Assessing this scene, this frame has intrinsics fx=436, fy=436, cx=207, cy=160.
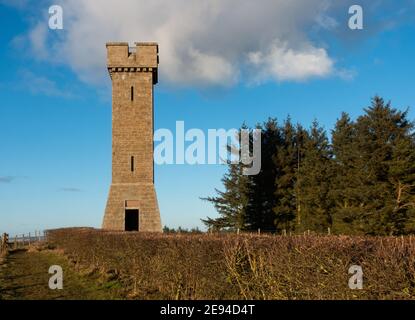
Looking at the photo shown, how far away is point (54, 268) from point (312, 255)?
15561mm

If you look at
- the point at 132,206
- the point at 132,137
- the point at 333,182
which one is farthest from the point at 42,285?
the point at 333,182

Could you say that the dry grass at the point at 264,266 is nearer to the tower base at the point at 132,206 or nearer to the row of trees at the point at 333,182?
the tower base at the point at 132,206

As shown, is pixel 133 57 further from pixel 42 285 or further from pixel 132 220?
pixel 42 285

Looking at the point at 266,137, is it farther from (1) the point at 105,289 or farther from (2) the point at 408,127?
(1) the point at 105,289

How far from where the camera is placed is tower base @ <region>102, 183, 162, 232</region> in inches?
1101

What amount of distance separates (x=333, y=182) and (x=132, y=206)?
1761 centimetres

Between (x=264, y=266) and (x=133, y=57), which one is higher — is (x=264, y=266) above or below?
below

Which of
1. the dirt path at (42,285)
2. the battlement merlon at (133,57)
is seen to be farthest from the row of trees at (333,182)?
the dirt path at (42,285)

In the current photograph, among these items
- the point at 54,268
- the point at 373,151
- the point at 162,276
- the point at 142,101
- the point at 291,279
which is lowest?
the point at 54,268

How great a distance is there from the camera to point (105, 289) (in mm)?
13383

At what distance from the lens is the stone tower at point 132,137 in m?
28.2

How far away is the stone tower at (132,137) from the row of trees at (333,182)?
40.4ft

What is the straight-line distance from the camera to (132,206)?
28.3 metres
